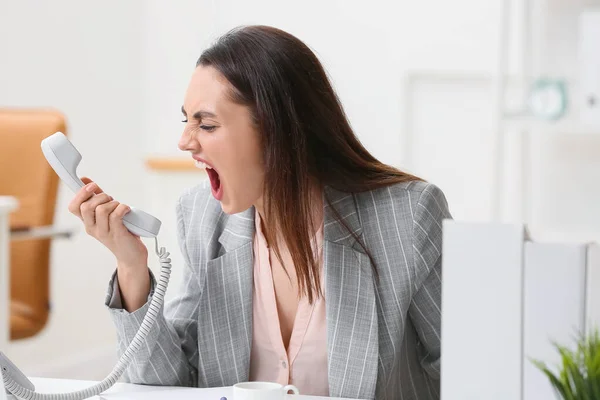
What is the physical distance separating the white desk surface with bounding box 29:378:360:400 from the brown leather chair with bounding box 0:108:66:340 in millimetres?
1643

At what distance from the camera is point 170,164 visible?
151 inches

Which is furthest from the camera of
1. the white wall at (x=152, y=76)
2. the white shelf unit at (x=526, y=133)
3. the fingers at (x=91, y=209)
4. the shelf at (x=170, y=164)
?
the shelf at (x=170, y=164)

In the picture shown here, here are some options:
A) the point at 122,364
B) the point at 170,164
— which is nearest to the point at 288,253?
the point at 122,364

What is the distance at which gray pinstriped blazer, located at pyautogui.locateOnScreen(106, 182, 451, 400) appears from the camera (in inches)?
56.2

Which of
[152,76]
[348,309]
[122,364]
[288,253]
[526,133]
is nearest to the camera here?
[122,364]

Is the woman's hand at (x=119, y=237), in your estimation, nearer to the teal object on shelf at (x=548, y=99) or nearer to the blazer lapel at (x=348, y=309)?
the blazer lapel at (x=348, y=309)

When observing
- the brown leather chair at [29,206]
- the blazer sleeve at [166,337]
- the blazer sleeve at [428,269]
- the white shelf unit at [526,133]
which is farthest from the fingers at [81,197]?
the white shelf unit at [526,133]

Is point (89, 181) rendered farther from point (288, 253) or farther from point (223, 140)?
point (288, 253)

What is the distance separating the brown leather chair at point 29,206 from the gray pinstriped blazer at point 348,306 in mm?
1501

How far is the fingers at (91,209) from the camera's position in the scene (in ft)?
4.41

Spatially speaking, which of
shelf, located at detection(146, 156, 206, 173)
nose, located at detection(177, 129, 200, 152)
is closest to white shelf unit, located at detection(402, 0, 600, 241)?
shelf, located at detection(146, 156, 206, 173)

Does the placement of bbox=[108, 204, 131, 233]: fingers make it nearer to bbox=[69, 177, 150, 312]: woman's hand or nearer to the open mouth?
bbox=[69, 177, 150, 312]: woman's hand

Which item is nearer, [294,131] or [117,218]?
[117,218]

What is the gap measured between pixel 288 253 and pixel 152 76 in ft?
8.55
